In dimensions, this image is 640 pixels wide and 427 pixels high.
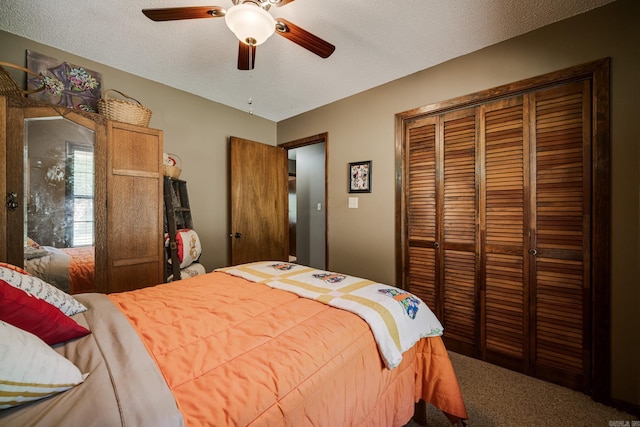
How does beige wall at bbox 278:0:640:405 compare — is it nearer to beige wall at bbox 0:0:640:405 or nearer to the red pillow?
beige wall at bbox 0:0:640:405

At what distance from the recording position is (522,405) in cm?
170

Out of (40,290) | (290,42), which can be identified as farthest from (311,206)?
(40,290)

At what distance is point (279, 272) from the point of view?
6.26ft

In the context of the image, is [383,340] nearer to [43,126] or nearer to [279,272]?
[279,272]

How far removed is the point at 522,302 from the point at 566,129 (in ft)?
4.16

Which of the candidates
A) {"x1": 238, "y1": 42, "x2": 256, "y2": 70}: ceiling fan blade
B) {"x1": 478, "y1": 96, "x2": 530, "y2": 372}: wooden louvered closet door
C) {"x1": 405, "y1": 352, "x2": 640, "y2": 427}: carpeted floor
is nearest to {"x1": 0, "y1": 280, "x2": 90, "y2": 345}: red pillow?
{"x1": 238, "y1": 42, "x2": 256, "y2": 70}: ceiling fan blade

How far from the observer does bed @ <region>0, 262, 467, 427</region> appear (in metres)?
0.67

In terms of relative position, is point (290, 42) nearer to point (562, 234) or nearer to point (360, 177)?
point (360, 177)

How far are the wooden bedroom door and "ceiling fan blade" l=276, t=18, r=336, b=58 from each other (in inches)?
72.6

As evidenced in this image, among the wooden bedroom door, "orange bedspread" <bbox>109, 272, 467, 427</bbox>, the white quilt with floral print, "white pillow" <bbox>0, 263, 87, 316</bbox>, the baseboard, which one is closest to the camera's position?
"orange bedspread" <bbox>109, 272, 467, 427</bbox>

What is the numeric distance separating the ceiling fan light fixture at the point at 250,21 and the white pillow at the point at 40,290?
4.78 ft

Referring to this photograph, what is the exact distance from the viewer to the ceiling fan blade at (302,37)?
152cm

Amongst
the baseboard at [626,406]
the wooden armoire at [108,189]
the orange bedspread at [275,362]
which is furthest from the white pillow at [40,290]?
the baseboard at [626,406]

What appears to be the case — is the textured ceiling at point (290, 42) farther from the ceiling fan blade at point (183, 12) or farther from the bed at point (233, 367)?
the bed at point (233, 367)
